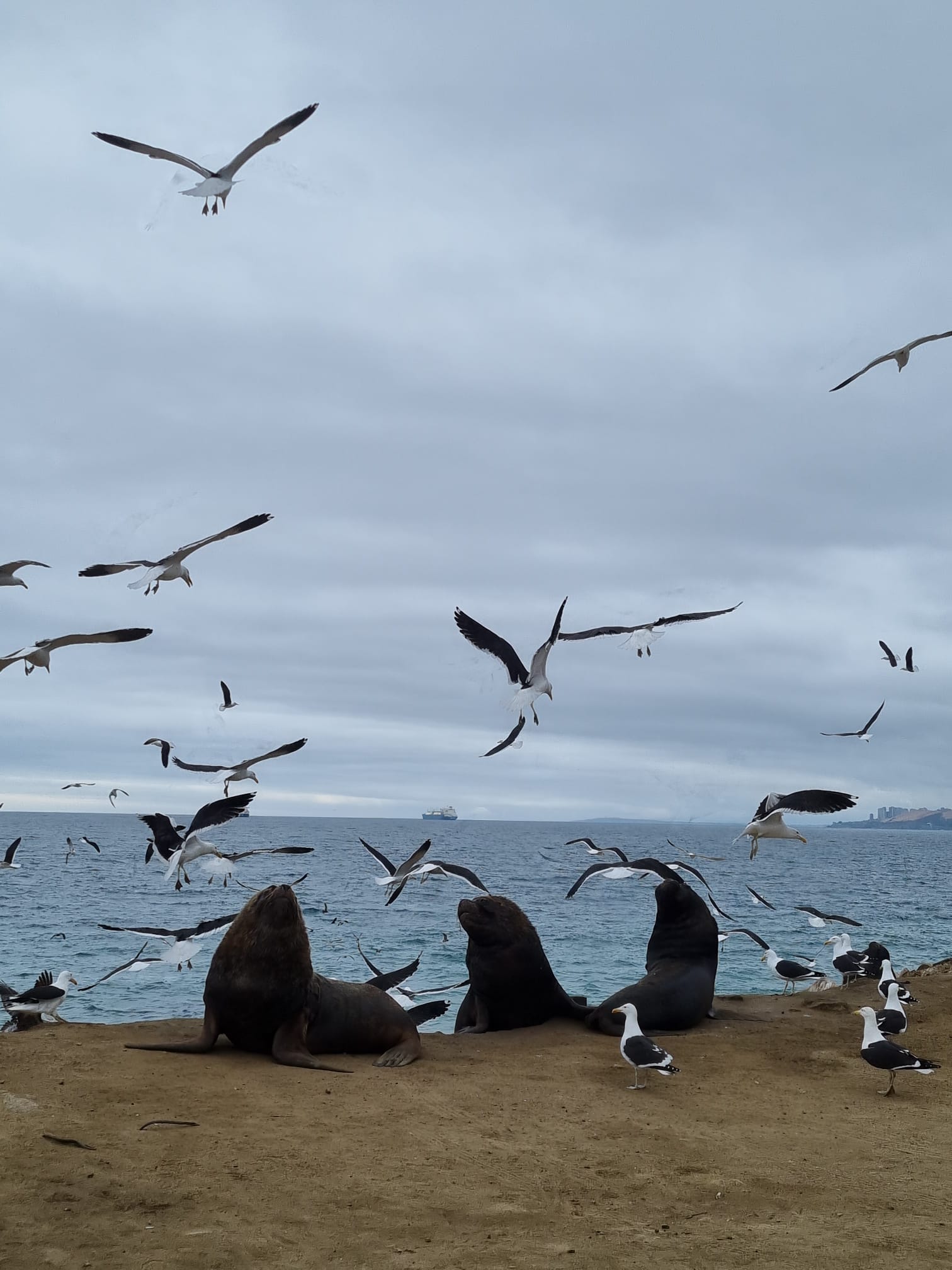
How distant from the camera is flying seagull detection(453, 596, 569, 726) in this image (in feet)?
41.4

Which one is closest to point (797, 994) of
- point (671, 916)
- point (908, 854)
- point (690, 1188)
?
point (671, 916)

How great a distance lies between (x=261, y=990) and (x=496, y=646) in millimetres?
5355

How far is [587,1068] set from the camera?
28.0 feet

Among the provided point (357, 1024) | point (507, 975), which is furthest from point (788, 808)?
point (357, 1024)

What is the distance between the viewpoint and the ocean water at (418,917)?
1811 cm

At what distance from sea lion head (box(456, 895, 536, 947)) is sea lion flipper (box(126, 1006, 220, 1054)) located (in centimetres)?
260

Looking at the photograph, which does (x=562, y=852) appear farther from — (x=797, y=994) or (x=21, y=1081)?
(x=21, y=1081)

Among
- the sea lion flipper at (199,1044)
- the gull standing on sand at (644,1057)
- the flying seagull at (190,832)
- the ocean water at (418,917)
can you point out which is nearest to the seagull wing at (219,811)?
the flying seagull at (190,832)

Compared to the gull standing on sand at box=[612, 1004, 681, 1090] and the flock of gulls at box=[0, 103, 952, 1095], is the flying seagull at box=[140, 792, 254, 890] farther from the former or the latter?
the gull standing on sand at box=[612, 1004, 681, 1090]

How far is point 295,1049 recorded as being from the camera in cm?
844

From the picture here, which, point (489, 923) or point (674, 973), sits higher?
point (489, 923)

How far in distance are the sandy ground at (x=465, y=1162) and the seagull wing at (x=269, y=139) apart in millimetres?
7973

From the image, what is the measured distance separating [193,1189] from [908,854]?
4661 inches

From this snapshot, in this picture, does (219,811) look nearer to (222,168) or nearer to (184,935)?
(184,935)
